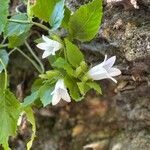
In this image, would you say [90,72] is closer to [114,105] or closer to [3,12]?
[3,12]

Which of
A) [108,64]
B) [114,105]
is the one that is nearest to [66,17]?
[108,64]

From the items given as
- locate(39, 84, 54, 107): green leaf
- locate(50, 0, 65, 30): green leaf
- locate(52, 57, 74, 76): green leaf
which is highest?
locate(50, 0, 65, 30): green leaf

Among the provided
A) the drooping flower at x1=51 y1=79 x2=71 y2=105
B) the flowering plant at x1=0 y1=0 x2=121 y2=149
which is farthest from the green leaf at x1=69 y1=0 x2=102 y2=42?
the drooping flower at x1=51 y1=79 x2=71 y2=105

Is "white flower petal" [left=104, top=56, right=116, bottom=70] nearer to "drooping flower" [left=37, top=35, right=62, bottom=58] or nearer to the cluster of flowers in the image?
the cluster of flowers

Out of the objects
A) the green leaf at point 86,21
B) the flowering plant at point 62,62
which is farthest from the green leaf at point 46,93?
the green leaf at point 86,21

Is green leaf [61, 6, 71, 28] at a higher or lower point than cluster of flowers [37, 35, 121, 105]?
higher

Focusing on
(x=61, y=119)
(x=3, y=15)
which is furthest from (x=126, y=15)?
(x=61, y=119)

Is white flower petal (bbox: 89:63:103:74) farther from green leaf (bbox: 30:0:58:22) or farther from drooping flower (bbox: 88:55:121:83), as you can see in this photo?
green leaf (bbox: 30:0:58:22)
